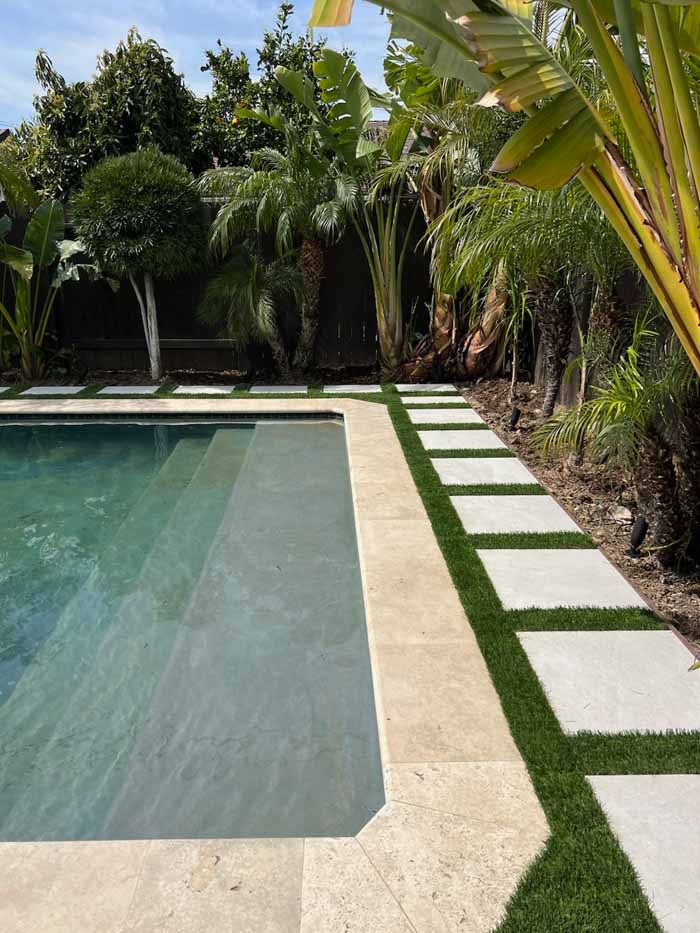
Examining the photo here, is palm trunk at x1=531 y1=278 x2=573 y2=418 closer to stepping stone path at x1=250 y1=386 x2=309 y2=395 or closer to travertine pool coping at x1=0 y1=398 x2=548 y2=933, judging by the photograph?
stepping stone path at x1=250 y1=386 x2=309 y2=395

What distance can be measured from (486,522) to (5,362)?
718cm

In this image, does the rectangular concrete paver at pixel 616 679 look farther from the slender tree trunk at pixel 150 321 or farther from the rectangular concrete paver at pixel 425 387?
the slender tree trunk at pixel 150 321

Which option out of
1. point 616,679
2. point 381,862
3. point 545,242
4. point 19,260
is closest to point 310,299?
point 19,260

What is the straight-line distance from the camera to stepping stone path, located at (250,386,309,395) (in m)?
8.73

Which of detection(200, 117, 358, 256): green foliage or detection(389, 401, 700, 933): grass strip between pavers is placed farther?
detection(200, 117, 358, 256): green foliage

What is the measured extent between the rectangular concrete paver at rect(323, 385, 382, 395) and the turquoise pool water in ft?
7.23

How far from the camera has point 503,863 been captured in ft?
7.39

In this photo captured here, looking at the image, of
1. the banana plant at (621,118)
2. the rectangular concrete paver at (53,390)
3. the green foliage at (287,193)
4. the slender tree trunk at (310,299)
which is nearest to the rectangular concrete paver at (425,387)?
the slender tree trunk at (310,299)

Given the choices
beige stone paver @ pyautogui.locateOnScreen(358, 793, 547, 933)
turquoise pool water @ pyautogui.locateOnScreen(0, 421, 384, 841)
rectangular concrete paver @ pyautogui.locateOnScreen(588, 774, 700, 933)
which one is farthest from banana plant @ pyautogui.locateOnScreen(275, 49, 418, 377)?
beige stone paver @ pyautogui.locateOnScreen(358, 793, 547, 933)

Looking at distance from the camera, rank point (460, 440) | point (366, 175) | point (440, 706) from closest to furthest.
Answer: point (440, 706) < point (460, 440) < point (366, 175)

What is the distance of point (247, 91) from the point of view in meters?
13.1

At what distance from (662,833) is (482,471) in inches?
150

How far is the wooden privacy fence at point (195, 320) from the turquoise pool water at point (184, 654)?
11.9ft

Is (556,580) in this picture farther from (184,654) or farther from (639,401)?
(184,654)
